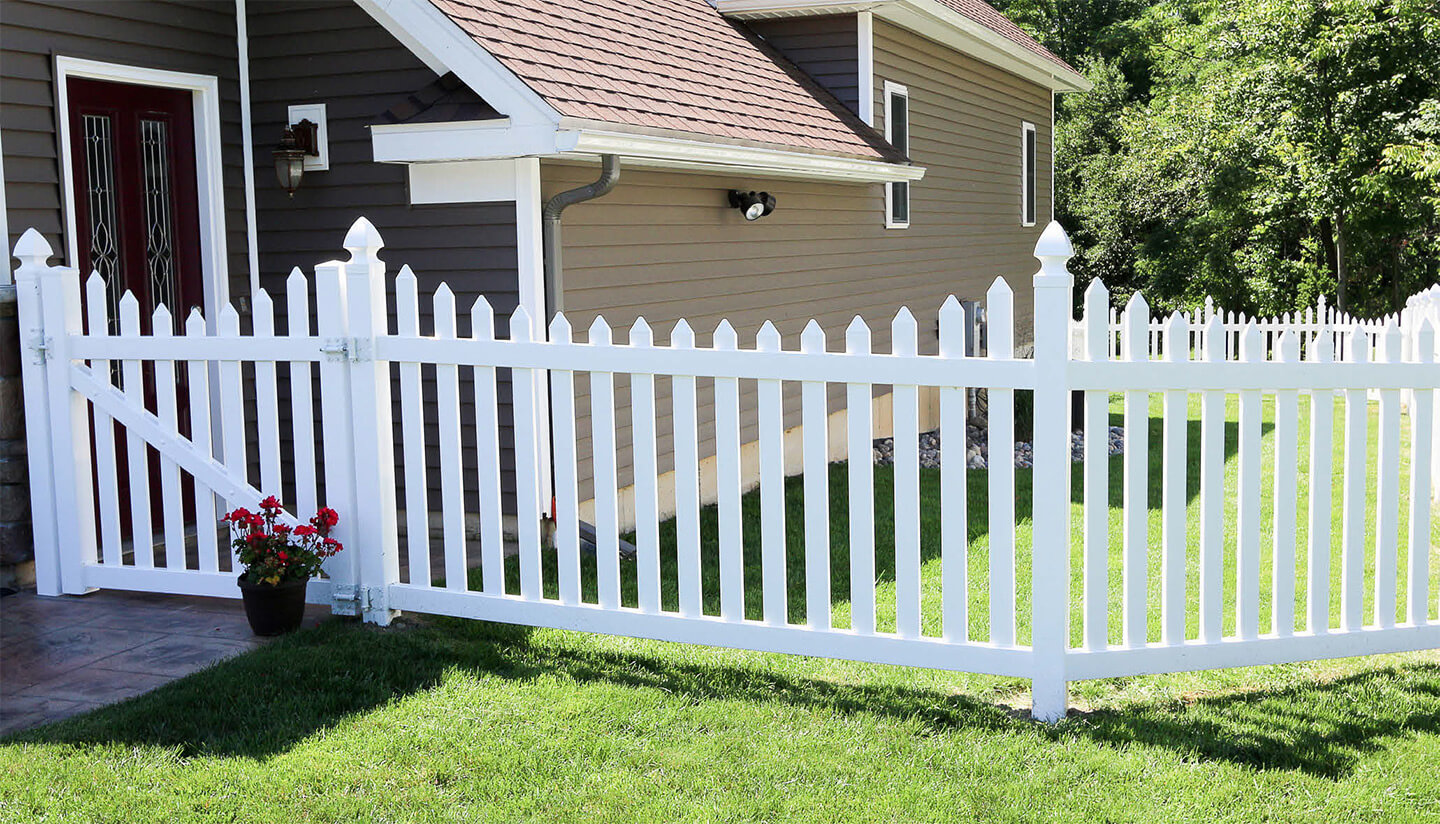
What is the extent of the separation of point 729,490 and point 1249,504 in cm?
166

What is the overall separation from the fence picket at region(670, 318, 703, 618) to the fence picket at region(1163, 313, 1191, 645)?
4.65 feet

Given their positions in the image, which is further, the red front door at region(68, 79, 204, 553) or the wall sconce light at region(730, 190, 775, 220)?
the wall sconce light at region(730, 190, 775, 220)

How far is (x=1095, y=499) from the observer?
4211mm

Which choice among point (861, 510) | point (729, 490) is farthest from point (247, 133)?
point (861, 510)

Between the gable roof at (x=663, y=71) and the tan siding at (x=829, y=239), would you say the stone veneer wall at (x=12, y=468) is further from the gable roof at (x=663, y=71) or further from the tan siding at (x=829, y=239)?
the tan siding at (x=829, y=239)

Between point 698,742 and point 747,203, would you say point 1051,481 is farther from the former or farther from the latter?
point 747,203

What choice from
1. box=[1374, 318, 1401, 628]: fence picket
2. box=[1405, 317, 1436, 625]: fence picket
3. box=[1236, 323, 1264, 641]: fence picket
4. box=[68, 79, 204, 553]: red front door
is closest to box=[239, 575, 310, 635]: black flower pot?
box=[68, 79, 204, 553]: red front door

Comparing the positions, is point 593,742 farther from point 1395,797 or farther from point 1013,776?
point 1395,797

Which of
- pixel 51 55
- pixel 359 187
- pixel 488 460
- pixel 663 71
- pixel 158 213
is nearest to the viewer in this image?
pixel 488 460

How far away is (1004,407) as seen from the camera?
4203 mm

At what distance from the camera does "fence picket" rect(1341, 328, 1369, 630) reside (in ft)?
14.3

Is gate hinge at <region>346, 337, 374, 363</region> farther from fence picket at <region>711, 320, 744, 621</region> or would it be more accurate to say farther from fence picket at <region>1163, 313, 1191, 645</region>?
fence picket at <region>1163, 313, 1191, 645</region>

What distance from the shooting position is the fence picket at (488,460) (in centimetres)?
491

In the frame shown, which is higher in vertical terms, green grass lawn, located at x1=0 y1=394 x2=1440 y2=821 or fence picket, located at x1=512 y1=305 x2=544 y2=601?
fence picket, located at x1=512 y1=305 x2=544 y2=601
